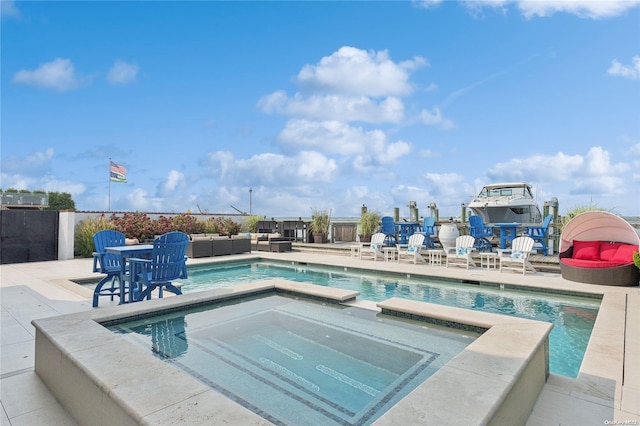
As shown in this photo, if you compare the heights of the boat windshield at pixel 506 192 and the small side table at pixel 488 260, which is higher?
the boat windshield at pixel 506 192

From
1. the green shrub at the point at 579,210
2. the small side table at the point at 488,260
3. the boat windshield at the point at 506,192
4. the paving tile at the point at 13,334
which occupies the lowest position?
the paving tile at the point at 13,334

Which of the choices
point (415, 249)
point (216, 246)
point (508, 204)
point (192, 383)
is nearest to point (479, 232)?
point (415, 249)

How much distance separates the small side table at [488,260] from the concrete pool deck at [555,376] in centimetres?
174

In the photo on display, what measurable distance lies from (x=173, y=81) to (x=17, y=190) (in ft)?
57.4

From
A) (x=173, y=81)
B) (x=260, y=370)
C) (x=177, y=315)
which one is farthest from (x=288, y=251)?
(x=260, y=370)

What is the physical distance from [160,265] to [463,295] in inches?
183

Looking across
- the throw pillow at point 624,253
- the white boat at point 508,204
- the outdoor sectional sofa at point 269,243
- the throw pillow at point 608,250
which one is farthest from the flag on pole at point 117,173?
the throw pillow at point 624,253

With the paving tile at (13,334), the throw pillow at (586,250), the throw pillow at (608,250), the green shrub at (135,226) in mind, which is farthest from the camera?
the green shrub at (135,226)

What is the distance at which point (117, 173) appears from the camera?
17.1 metres

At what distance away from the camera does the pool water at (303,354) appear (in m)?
2.24

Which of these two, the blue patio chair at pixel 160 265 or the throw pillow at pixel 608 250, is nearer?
the blue patio chair at pixel 160 265

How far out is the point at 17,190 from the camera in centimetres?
2245

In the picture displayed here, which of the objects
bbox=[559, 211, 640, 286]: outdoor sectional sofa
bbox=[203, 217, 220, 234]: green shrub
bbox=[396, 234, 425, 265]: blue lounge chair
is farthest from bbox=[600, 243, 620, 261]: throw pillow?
bbox=[203, 217, 220, 234]: green shrub

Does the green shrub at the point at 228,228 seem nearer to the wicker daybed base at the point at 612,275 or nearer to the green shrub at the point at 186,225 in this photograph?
the green shrub at the point at 186,225
